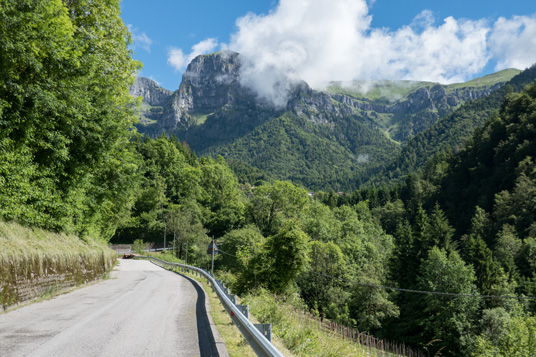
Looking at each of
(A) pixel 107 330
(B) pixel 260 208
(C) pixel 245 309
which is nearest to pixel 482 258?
(B) pixel 260 208

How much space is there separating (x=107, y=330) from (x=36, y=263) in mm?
6201

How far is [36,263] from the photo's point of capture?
11.2 m

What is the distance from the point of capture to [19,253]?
33.4 feet

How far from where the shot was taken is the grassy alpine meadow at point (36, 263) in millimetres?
9359

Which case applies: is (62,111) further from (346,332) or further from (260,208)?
(260,208)

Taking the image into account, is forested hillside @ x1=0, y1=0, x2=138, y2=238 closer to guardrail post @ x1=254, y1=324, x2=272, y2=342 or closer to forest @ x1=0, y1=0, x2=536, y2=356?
forest @ x1=0, y1=0, x2=536, y2=356

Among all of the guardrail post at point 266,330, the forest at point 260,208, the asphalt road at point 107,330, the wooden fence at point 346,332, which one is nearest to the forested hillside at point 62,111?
the forest at point 260,208

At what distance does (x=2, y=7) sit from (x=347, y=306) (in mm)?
45758

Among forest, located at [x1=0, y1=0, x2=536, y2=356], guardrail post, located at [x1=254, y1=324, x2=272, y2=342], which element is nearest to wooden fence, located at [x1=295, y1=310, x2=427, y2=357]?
forest, located at [x1=0, y1=0, x2=536, y2=356]

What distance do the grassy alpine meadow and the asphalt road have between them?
697mm

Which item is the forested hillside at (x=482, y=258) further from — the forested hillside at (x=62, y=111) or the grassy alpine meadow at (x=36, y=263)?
the forested hillside at (x=62, y=111)

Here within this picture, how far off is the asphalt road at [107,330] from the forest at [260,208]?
170 inches

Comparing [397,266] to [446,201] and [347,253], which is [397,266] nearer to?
[347,253]

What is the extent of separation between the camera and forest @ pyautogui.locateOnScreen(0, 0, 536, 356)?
1145cm
